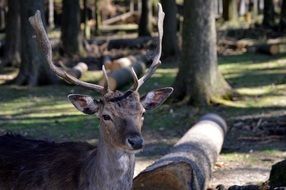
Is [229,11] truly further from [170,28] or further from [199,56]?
[199,56]

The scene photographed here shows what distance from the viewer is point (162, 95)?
630 cm

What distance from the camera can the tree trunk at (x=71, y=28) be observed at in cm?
2519

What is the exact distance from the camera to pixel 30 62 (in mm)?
18266

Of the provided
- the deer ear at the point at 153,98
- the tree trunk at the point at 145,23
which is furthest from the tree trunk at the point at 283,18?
the deer ear at the point at 153,98

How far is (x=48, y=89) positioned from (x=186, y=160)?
10.5m

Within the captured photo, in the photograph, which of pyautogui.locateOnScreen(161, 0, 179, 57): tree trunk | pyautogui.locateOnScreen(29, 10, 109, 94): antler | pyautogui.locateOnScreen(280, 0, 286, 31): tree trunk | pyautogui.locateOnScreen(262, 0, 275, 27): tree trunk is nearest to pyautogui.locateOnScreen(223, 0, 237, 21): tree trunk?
pyautogui.locateOnScreen(262, 0, 275, 27): tree trunk

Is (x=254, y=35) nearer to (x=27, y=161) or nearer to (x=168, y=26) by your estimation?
(x=168, y=26)

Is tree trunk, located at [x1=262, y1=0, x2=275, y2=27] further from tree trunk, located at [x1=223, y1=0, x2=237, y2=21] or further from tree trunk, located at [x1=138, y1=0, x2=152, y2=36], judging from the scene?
tree trunk, located at [x1=138, y1=0, x2=152, y2=36]

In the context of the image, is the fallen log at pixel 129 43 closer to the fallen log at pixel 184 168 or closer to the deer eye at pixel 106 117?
the fallen log at pixel 184 168

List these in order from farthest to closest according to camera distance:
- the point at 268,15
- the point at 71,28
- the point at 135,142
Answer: the point at 268,15
the point at 71,28
the point at 135,142

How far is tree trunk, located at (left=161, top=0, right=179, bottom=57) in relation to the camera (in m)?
23.7

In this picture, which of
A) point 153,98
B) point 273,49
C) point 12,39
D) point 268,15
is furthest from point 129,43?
point 153,98

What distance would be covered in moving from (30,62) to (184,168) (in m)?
11.2

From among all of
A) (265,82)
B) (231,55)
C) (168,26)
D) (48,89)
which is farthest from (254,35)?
(48,89)
